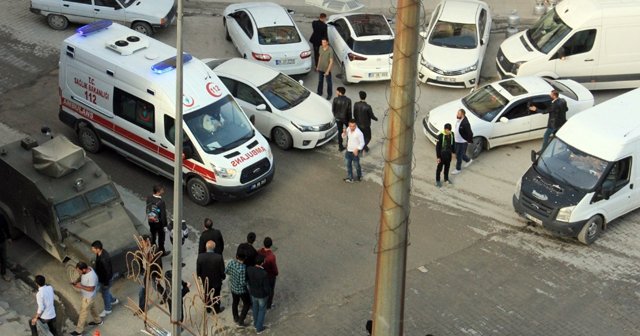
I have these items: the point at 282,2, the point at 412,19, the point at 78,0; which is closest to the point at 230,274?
the point at 412,19

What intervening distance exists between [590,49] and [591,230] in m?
6.32

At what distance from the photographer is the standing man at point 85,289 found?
14.6 meters

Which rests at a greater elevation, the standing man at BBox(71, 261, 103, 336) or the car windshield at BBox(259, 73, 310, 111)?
the car windshield at BBox(259, 73, 310, 111)

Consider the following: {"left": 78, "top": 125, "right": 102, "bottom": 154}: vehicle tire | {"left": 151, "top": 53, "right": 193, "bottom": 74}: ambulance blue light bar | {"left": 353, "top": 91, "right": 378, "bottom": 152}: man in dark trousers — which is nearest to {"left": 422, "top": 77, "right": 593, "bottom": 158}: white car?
{"left": 353, "top": 91, "right": 378, "bottom": 152}: man in dark trousers

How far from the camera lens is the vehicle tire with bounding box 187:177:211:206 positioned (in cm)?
1805

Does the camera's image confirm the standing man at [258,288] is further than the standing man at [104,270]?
No

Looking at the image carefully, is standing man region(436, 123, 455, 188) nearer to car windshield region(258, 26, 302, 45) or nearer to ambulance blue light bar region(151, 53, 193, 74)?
ambulance blue light bar region(151, 53, 193, 74)

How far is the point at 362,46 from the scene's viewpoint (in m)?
23.0

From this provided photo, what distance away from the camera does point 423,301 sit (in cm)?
1606

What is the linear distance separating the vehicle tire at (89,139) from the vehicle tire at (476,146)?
7.54m

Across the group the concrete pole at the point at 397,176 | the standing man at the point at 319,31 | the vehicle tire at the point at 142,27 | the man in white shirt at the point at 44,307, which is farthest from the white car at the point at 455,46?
the concrete pole at the point at 397,176

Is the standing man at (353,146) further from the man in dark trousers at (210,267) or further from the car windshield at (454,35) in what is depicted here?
the car windshield at (454,35)

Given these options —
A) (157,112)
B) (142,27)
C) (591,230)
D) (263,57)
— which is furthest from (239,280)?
(142,27)

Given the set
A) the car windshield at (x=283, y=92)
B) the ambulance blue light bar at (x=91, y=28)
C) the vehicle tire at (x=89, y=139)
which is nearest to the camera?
the ambulance blue light bar at (x=91, y=28)
